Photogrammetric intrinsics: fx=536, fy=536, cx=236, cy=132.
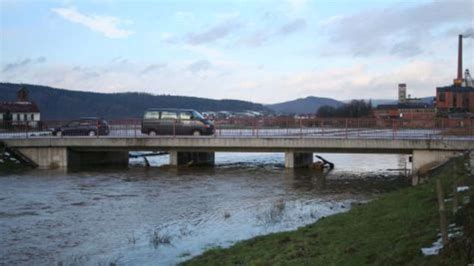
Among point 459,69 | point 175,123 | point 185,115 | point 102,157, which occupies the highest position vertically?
point 459,69

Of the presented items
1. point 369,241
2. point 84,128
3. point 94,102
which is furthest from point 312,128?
point 94,102

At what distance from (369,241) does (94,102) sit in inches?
6090

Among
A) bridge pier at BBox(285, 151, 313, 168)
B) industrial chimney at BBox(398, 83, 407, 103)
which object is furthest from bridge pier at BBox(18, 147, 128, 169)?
industrial chimney at BBox(398, 83, 407, 103)

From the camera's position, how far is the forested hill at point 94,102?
497ft

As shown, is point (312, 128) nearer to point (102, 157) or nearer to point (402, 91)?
point (102, 157)

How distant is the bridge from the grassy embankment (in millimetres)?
12771

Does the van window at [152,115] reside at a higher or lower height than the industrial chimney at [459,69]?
lower

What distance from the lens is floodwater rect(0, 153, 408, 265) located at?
12.5m

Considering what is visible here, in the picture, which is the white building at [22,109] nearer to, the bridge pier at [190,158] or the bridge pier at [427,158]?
the bridge pier at [190,158]

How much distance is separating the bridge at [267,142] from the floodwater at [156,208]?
4.98 ft

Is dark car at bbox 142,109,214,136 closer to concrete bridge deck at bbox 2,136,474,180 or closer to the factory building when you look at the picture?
concrete bridge deck at bbox 2,136,474,180

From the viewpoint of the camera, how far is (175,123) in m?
34.1

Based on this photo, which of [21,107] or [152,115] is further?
[21,107]

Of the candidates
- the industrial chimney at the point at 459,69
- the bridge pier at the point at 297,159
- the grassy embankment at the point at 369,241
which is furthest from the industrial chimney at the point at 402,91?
the grassy embankment at the point at 369,241
